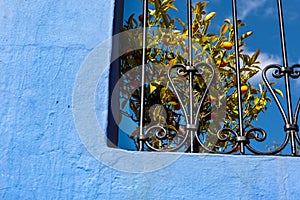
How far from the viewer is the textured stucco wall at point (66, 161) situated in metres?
1.90

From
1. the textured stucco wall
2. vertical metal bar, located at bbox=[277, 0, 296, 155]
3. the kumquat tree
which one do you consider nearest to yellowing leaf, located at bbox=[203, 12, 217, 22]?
the kumquat tree

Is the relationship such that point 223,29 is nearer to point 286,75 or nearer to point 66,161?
point 286,75

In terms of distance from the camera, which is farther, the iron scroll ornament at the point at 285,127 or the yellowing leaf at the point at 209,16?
the yellowing leaf at the point at 209,16

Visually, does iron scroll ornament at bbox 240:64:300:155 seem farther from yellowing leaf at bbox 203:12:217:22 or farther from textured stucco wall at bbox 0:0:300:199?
yellowing leaf at bbox 203:12:217:22

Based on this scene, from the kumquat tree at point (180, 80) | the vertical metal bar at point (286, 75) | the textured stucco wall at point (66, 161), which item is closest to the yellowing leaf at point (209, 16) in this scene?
the kumquat tree at point (180, 80)

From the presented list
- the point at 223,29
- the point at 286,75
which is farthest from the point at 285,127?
the point at 223,29

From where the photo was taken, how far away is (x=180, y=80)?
2551 millimetres

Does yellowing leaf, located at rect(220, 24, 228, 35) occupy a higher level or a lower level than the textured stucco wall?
higher

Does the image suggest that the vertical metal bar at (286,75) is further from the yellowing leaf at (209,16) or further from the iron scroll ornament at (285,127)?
the yellowing leaf at (209,16)

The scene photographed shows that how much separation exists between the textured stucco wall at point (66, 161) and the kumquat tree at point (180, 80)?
0.41 meters

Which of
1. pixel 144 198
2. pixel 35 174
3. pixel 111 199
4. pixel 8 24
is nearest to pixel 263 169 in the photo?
pixel 144 198

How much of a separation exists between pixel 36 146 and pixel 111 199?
40 cm

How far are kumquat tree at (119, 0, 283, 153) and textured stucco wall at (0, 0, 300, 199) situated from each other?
41 centimetres

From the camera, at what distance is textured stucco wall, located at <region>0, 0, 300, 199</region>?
6.24ft
